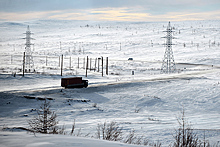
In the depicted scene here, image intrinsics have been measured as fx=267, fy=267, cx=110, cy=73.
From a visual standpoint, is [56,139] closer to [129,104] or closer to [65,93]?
[129,104]

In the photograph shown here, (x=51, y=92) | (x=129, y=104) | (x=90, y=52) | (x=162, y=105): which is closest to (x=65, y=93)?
(x=51, y=92)

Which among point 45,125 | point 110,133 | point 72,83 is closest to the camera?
point 110,133

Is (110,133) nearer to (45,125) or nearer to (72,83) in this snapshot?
(45,125)

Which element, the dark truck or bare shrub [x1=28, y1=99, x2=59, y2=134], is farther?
the dark truck

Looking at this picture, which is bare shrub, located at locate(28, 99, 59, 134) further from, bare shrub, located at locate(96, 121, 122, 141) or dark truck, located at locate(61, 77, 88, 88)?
dark truck, located at locate(61, 77, 88, 88)

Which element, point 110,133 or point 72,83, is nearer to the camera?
point 110,133

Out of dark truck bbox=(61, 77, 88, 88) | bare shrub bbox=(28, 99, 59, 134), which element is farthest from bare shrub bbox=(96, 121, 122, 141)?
dark truck bbox=(61, 77, 88, 88)

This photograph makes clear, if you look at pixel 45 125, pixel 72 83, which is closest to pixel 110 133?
pixel 45 125

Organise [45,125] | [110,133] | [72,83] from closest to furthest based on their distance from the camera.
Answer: [110,133] → [45,125] → [72,83]

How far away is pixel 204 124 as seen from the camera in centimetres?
1365

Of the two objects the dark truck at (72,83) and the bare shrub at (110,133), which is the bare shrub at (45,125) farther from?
the dark truck at (72,83)

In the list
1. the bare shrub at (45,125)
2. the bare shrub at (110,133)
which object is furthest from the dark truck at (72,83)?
the bare shrub at (110,133)

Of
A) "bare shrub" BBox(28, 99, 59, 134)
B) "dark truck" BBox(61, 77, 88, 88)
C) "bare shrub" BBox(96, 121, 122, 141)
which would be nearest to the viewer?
"bare shrub" BBox(96, 121, 122, 141)

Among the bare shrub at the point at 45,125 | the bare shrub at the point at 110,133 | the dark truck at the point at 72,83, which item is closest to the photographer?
the bare shrub at the point at 110,133
